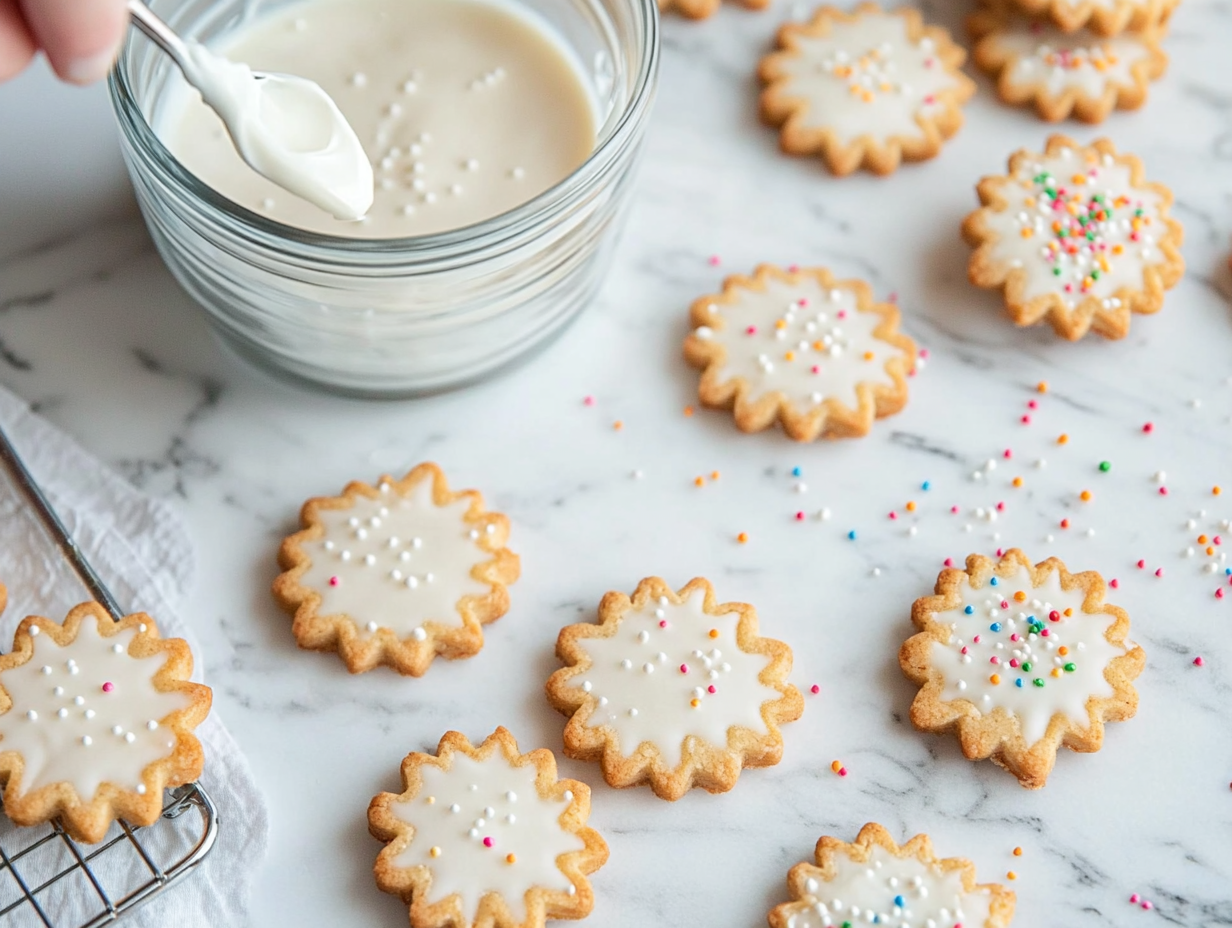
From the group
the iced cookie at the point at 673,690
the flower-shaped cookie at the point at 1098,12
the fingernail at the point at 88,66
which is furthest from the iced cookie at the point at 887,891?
the flower-shaped cookie at the point at 1098,12

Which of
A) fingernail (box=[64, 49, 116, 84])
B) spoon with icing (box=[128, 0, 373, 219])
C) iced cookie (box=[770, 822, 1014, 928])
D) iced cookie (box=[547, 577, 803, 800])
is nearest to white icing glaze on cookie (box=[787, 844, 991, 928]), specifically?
iced cookie (box=[770, 822, 1014, 928])

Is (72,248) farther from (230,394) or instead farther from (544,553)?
(544,553)

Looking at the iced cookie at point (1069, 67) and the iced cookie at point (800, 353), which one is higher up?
the iced cookie at point (1069, 67)


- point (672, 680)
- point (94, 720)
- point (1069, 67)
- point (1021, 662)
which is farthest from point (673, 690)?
point (1069, 67)

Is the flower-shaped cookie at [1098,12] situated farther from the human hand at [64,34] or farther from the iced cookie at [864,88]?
the human hand at [64,34]

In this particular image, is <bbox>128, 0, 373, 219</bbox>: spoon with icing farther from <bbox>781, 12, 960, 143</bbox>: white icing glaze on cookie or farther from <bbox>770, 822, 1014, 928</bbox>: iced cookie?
<bbox>770, 822, 1014, 928</bbox>: iced cookie

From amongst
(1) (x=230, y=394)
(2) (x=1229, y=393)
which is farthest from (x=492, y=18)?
(2) (x=1229, y=393)

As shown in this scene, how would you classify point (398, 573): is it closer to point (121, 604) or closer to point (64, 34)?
point (121, 604)
